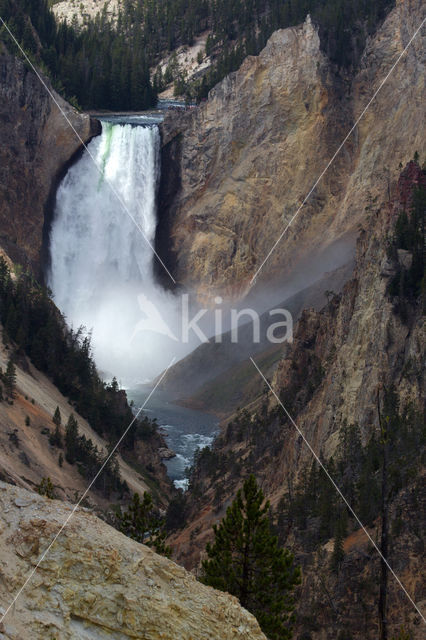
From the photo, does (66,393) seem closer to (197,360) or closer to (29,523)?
(197,360)

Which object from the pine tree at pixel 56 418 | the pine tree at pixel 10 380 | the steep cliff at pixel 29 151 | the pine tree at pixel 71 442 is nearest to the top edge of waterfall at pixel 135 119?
the steep cliff at pixel 29 151

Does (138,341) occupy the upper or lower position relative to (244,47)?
lower

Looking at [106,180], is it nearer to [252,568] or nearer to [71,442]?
[71,442]

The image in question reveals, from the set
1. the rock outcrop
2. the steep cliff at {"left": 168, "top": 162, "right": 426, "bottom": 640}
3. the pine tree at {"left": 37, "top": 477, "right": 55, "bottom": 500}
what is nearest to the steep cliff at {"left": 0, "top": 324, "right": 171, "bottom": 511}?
the steep cliff at {"left": 168, "top": 162, "right": 426, "bottom": 640}

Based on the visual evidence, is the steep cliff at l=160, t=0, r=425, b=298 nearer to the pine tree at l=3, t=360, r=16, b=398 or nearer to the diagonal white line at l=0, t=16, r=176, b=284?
the diagonal white line at l=0, t=16, r=176, b=284

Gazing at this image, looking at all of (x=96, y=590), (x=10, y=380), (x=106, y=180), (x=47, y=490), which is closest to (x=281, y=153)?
(x=106, y=180)

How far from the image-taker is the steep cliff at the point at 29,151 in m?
77.5

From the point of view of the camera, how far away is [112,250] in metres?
87.1

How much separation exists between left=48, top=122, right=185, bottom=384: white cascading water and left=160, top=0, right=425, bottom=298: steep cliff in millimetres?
3287

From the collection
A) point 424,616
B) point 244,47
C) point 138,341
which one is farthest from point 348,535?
point 244,47

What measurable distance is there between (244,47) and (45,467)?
257 ft

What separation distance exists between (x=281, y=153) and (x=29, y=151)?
27.7m

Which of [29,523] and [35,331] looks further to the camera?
[35,331]

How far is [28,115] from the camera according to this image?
3162 inches
